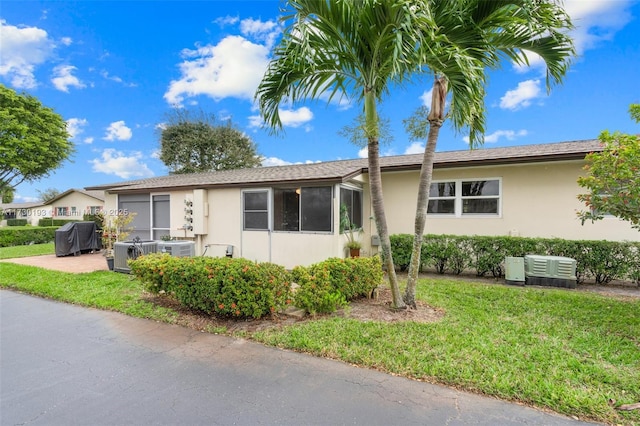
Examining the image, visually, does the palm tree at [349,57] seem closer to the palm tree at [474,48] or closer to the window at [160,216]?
the palm tree at [474,48]

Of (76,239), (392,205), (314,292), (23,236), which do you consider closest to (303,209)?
(392,205)

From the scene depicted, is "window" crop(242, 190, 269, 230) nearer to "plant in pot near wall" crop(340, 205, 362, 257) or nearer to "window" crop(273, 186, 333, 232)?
"window" crop(273, 186, 333, 232)

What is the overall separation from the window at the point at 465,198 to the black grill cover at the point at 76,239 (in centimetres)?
1363

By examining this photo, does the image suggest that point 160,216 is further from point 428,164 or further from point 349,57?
point 428,164

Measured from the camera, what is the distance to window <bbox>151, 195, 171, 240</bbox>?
11.4 meters

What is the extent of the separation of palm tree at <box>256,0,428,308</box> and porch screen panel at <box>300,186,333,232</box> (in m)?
3.13

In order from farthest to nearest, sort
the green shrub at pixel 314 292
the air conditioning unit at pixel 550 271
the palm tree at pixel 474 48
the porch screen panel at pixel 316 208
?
the porch screen panel at pixel 316 208, the air conditioning unit at pixel 550 271, the green shrub at pixel 314 292, the palm tree at pixel 474 48

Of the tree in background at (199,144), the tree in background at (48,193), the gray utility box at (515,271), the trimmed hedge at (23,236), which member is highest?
the tree in background at (199,144)

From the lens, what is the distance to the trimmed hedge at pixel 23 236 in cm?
1597

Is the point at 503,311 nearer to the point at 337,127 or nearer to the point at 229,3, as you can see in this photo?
the point at 337,127

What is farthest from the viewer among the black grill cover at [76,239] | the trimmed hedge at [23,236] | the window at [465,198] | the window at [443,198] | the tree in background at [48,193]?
the tree in background at [48,193]

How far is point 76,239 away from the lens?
1193cm

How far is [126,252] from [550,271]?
11141 millimetres

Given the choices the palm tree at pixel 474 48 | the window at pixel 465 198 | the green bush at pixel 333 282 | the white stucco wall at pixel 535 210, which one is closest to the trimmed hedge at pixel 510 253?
the white stucco wall at pixel 535 210
